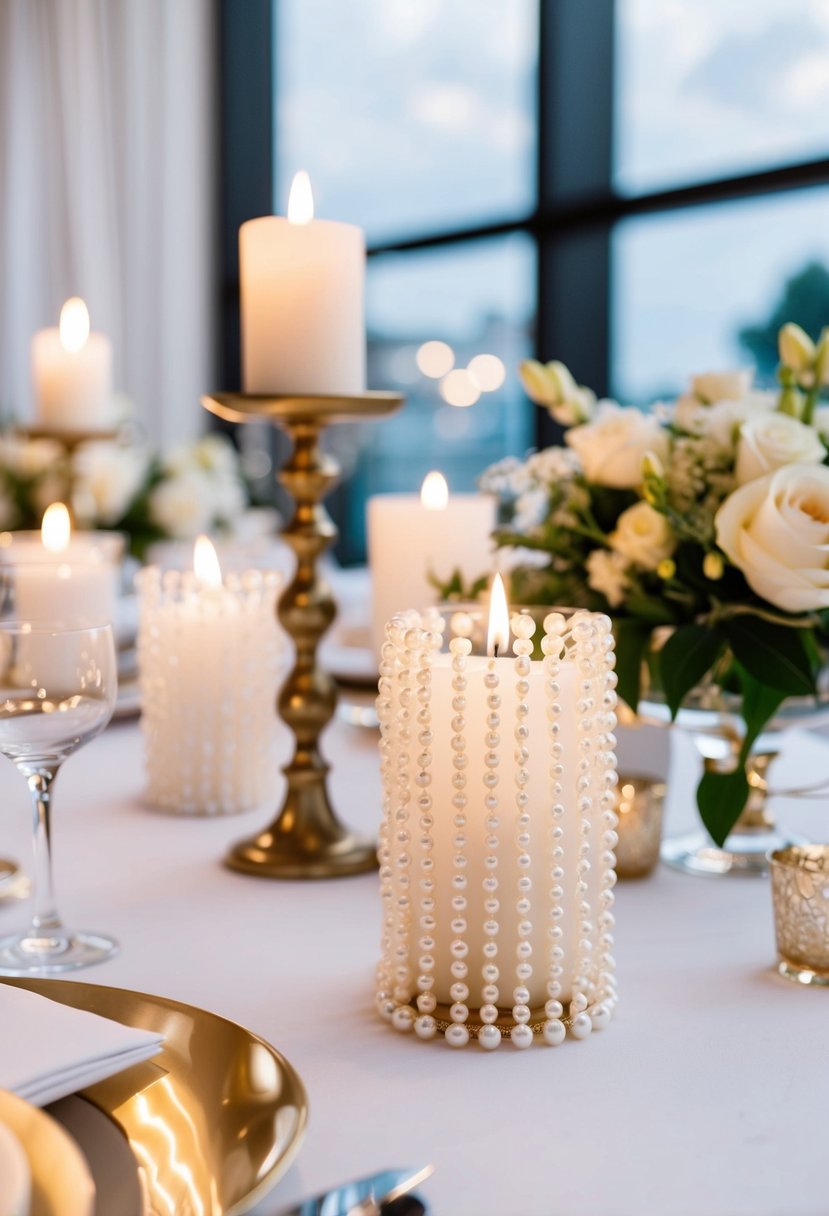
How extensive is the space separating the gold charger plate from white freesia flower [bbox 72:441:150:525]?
1755mm

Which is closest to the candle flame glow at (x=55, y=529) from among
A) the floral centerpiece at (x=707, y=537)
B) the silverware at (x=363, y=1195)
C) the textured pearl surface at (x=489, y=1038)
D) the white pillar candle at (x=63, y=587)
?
the white pillar candle at (x=63, y=587)

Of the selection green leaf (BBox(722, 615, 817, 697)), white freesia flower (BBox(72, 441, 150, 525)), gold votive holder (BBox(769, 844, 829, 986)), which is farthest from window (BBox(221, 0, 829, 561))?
gold votive holder (BBox(769, 844, 829, 986))

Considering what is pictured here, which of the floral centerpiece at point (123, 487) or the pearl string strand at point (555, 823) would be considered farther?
the floral centerpiece at point (123, 487)

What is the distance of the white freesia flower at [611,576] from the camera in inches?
35.4

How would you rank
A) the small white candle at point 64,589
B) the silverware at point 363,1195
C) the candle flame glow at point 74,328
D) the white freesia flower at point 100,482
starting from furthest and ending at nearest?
1. the white freesia flower at point 100,482
2. the candle flame glow at point 74,328
3. the small white candle at point 64,589
4. the silverware at point 363,1195

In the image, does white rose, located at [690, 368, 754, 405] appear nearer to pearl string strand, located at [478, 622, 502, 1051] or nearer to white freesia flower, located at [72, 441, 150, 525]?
pearl string strand, located at [478, 622, 502, 1051]

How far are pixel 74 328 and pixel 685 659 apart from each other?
1355 millimetres

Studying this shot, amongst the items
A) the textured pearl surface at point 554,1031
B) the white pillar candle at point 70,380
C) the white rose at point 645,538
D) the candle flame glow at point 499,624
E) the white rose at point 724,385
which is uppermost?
the white pillar candle at point 70,380

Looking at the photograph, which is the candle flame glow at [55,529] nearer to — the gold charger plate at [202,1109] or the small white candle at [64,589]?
the small white candle at [64,589]

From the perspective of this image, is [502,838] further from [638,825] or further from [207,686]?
[207,686]

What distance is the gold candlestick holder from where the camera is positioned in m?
0.90

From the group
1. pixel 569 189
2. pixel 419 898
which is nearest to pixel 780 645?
pixel 419 898

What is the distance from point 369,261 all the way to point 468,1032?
10.6ft

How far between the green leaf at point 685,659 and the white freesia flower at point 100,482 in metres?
1.60
